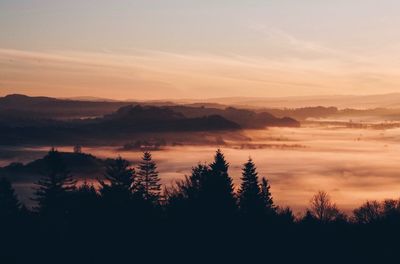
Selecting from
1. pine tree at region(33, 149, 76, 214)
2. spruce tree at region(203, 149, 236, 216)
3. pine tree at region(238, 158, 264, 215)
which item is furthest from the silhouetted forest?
pine tree at region(33, 149, 76, 214)

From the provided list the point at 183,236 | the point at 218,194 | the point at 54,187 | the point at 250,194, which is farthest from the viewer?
the point at 250,194

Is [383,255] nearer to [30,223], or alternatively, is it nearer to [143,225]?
[143,225]

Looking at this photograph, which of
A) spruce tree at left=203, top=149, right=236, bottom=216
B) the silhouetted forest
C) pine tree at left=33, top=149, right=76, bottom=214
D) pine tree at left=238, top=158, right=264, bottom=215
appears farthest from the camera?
pine tree at left=33, top=149, right=76, bottom=214

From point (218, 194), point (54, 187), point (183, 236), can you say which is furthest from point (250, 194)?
point (183, 236)

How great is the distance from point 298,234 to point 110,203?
20050 millimetres

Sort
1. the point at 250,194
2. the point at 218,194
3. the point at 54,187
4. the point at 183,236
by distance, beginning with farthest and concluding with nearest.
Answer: the point at 250,194
the point at 54,187
the point at 218,194
the point at 183,236

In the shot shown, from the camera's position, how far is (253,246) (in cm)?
5488

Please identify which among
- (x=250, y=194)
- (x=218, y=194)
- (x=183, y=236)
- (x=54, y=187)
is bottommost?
(x=250, y=194)

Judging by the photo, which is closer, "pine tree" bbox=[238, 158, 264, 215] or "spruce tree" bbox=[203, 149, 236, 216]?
"spruce tree" bbox=[203, 149, 236, 216]

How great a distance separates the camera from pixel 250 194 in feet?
296

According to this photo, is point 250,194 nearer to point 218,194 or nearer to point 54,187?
point 218,194

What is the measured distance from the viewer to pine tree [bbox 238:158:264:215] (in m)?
82.4

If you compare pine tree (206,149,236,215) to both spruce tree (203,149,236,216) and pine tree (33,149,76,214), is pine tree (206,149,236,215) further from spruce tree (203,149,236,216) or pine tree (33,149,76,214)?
pine tree (33,149,76,214)

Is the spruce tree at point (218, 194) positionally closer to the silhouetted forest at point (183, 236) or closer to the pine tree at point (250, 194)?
the silhouetted forest at point (183, 236)
